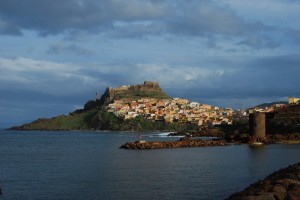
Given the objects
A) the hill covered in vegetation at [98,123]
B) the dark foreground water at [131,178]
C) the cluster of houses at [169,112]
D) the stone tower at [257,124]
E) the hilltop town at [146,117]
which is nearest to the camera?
the dark foreground water at [131,178]

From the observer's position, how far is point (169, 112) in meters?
170

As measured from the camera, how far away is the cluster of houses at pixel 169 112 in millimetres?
154875

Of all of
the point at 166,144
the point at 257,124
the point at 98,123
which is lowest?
the point at 166,144

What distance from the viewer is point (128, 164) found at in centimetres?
3931

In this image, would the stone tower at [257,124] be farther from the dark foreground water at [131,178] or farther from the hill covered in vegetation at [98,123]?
the hill covered in vegetation at [98,123]

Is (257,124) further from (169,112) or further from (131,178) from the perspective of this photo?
(169,112)

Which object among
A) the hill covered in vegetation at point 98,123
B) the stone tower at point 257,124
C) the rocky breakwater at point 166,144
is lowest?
the rocky breakwater at point 166,144

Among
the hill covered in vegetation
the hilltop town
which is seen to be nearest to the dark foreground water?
the hilltop town

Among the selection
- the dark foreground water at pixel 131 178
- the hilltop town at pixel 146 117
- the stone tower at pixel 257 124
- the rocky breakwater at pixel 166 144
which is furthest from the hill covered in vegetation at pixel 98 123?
the dark foreground water at pixel 131 178

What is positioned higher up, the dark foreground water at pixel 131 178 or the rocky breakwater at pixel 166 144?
the rocky breakwater at pixel 166 144

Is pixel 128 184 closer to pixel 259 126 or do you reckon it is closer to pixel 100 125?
pixel 259 126

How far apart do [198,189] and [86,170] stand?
39.2ft

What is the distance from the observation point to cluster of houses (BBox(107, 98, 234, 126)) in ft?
508

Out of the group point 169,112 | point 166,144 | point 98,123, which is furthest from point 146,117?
point 166,144
